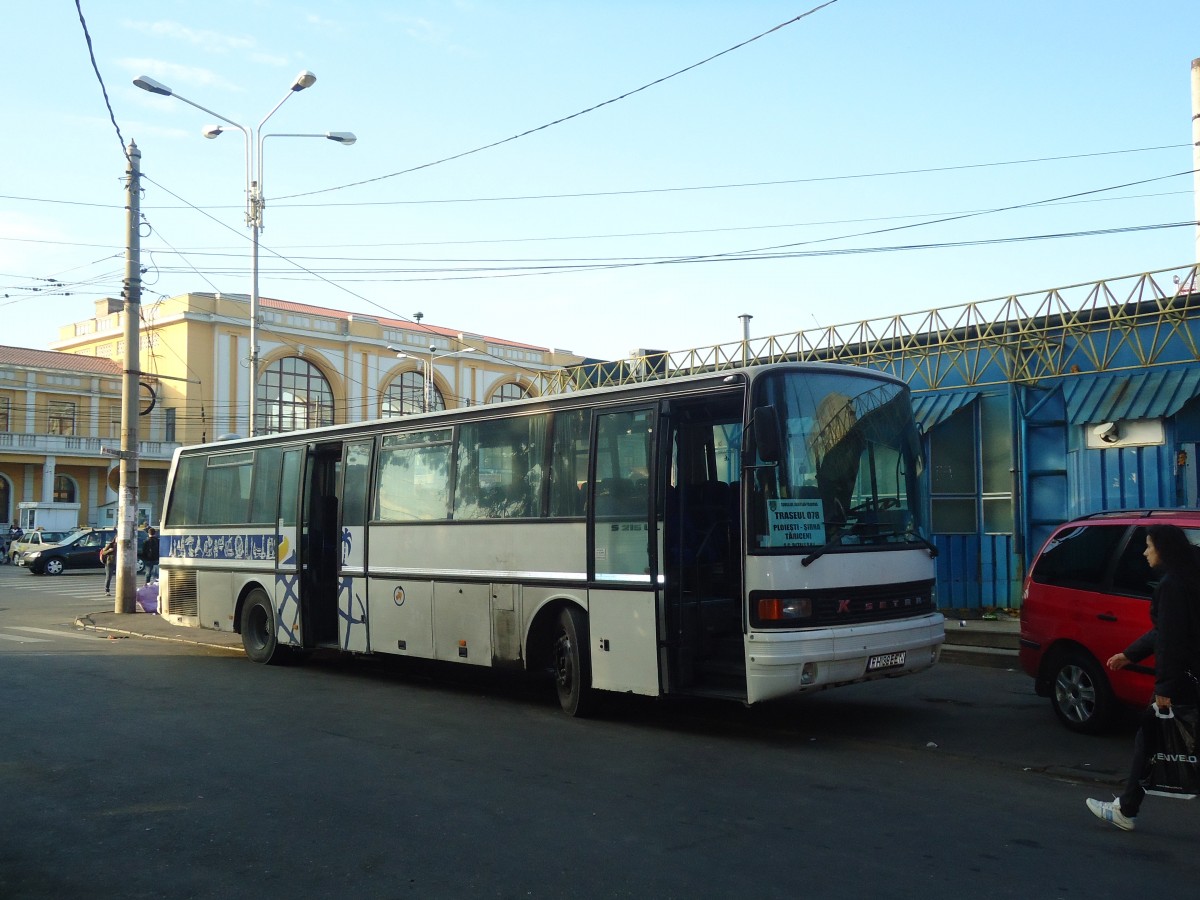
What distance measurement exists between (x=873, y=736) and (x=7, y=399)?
207ft

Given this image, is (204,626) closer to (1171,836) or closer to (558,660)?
(558,660)

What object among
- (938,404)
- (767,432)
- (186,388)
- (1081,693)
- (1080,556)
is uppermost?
(186,388)

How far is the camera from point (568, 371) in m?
25.3

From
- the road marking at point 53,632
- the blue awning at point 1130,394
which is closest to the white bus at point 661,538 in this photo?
the road marking at point 53,632

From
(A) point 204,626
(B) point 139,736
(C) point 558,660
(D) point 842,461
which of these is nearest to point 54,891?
(B) point 139,736

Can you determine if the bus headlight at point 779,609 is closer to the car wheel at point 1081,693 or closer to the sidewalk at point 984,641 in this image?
the car wheel at point 1081,693

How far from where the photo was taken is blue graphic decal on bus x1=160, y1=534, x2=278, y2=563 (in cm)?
1462

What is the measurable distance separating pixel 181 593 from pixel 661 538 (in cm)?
982

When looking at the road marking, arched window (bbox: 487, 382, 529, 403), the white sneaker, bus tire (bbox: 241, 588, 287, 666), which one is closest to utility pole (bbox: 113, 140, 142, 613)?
the road marking

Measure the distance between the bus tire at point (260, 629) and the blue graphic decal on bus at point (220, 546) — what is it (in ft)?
1.81

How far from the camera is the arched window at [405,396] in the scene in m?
69.1

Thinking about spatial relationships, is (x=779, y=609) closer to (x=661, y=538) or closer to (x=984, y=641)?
(x=661, y=538)

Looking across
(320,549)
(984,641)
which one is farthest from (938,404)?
(320,549)

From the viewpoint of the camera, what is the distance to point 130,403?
21719 mm
